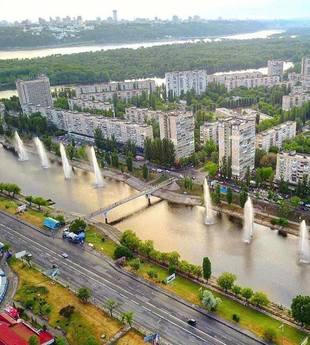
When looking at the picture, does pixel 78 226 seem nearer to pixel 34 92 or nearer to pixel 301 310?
pixel 301 310

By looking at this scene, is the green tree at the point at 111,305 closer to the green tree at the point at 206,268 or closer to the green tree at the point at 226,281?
the green tree at the point at 206,268

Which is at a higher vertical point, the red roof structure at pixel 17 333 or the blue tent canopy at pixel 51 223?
the red roof structure at pixel 17 333

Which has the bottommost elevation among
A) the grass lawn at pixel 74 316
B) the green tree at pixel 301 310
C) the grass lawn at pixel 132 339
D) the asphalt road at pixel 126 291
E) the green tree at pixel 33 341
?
the asphalt road at pixel 126 291

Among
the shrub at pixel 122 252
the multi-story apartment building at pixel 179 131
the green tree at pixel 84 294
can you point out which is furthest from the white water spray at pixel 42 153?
the green tree at pixel 84 294

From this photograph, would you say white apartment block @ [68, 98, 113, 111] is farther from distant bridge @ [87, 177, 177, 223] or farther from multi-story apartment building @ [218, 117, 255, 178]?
multi-story apartment building @ [218, 117, 255, 178]

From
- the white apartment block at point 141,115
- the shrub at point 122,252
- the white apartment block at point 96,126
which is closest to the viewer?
the shrub at point 122,252

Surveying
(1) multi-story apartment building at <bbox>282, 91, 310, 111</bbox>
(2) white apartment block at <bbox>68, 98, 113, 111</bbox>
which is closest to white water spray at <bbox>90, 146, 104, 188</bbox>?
(2) white apartment block at <bbox>68, 98, 113, 111</bbox>

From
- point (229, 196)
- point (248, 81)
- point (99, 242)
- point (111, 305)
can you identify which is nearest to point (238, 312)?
point (111, 305)
